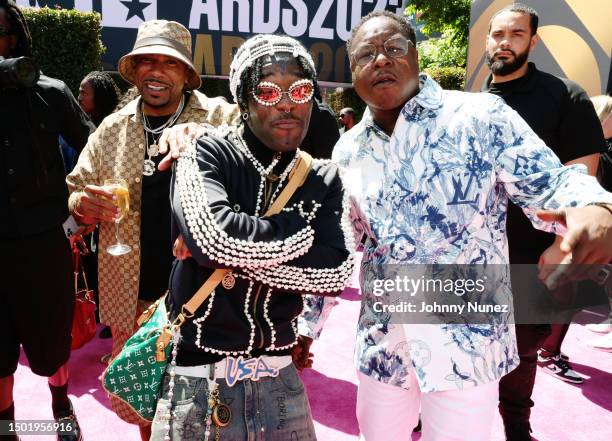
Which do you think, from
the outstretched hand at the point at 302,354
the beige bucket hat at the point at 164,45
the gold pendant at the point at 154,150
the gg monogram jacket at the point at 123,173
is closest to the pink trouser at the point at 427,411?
the outstretched hand at the point at 302,354

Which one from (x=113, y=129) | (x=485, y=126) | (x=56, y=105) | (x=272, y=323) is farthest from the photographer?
(x=56, y=105)

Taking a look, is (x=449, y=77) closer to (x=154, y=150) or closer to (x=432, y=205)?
(x=154, y=150)

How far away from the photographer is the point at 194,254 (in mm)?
1504

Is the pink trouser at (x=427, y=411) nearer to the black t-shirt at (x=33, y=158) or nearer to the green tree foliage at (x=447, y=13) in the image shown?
the black t-shirt at (x=33, y=158)

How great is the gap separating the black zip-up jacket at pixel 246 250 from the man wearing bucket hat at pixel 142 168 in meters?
0.88

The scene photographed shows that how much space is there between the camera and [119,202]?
2219 millimetres

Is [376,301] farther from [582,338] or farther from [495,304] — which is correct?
[582,338]

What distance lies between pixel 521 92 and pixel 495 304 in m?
1.76

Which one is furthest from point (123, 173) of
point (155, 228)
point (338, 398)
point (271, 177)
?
point (338, 398)

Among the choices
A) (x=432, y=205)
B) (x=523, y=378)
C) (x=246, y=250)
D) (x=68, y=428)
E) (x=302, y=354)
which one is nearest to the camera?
(x=246, y=250)

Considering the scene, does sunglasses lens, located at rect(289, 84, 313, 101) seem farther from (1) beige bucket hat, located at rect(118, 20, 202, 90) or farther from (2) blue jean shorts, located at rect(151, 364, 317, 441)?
(1) beige bucket hat, located at rect(118, 20, 202, 90)

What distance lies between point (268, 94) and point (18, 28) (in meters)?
1.82

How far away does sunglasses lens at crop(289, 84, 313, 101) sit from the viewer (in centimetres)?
164

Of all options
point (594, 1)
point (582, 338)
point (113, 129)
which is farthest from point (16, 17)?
point (594, 1)
